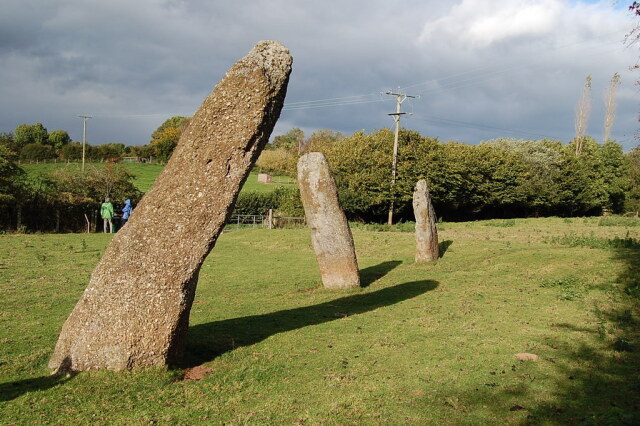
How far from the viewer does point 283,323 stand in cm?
1080

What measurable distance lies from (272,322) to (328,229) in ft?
16.5

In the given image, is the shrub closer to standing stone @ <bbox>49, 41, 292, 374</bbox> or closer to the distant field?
the distant field

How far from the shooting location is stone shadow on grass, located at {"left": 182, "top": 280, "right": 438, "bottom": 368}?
8.68 meters

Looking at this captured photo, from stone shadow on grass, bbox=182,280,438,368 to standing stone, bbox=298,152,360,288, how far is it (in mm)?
1103

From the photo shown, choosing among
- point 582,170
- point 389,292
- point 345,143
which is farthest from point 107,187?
point 582,170

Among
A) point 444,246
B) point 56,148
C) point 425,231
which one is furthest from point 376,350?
point 56,148

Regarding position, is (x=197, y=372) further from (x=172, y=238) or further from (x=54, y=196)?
(x=54, y=196)

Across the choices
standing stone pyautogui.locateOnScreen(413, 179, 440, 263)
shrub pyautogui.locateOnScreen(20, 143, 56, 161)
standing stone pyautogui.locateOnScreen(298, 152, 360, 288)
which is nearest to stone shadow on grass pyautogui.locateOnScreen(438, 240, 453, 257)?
standing stone pyautogui.locateOnScreen(413, 179, 440, 263)

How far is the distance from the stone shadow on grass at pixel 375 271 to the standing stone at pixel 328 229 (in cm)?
98

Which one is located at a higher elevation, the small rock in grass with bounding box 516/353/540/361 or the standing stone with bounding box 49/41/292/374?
the standing stone with bounding box 49/41/292/374

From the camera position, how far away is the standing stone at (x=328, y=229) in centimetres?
1540

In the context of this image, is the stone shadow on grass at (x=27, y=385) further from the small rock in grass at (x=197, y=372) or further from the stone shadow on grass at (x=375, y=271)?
the stone shadow on grass at (x=375, y=271)

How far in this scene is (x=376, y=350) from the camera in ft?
28.6

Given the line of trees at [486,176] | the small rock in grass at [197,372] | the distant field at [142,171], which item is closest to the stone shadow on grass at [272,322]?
the small rock in grass at [197,372]
